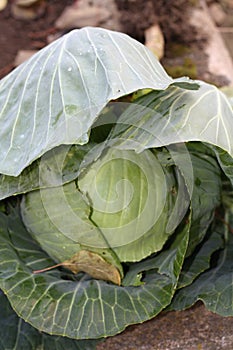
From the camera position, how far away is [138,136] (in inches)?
53.6

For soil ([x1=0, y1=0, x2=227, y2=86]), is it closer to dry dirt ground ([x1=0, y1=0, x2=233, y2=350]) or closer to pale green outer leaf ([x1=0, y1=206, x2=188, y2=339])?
dry dirt ground ([x1=0, y1=0, x2=233, y2=350])

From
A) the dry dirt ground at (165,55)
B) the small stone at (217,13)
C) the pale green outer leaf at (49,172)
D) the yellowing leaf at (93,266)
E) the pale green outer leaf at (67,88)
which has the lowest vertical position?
the small stone at (217,13)

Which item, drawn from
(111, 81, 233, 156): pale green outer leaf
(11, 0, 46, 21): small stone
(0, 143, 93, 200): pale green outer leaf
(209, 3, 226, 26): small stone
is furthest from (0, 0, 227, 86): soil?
(0, 143, 93, 200): pale green outer leaf

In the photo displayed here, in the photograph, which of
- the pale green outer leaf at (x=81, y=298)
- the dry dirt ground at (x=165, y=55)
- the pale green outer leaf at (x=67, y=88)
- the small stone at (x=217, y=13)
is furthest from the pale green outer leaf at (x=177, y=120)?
the small stone at (x=217, y=13)

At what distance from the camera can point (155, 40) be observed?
2.85 meters

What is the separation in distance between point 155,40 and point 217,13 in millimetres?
1261

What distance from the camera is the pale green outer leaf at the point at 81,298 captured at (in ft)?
4.62

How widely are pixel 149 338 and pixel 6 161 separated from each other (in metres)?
0.63

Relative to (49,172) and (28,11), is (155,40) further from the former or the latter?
(49,172)

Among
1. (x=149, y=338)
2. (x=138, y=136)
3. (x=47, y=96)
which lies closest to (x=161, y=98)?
(x=138, y=136)

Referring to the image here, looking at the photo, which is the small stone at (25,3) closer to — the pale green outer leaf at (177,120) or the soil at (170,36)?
the soil at (170,36)

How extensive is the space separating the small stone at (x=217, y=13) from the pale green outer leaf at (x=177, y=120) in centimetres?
257

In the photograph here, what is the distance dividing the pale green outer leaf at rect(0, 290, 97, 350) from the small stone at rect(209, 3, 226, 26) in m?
2.86

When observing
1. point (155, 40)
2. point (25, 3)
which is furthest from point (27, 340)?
point (25, 3)
